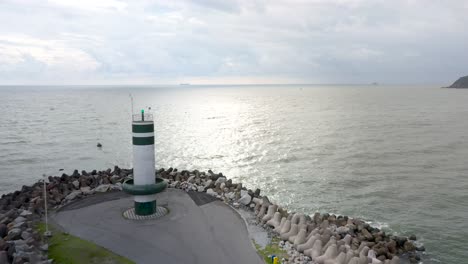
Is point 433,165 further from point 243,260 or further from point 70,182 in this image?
point 70,182

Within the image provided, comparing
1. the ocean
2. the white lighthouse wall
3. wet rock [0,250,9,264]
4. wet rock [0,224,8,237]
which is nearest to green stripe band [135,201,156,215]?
the white lighthouse wall

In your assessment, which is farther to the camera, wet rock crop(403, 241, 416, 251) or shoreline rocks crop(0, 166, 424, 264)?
wet rock crop(403, 241, 416, 251)

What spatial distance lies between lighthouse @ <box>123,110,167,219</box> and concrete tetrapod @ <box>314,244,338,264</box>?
9250 millimetres

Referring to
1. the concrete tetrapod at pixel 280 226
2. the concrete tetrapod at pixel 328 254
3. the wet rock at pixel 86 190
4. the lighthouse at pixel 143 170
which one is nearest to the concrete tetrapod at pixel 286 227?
the concrete tetrapod at pixel 280 226

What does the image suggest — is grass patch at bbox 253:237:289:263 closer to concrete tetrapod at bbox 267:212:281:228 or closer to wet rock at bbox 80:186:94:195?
concrete tetrapod at bbox 267:212:281:228

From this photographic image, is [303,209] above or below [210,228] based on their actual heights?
below

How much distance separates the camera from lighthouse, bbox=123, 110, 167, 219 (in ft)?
64.1

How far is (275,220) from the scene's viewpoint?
19531 millimetres

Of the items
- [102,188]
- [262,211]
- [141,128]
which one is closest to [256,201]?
[262,211]

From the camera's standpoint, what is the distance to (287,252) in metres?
16.9

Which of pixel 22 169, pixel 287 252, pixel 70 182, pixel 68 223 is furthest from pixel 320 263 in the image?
pixel 22 169

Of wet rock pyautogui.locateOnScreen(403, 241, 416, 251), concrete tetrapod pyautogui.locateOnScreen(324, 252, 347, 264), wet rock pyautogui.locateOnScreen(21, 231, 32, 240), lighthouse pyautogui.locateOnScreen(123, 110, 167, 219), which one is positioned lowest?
wet rock pyautogui.locateOnScreen(403, 241, 416, 251)

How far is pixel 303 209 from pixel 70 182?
18.3 meters

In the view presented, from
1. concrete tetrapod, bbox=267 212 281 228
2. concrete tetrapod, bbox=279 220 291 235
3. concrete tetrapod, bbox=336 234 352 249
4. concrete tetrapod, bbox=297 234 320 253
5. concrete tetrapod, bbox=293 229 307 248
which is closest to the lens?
concrete tetrapod, bbox=297 234 320 253
